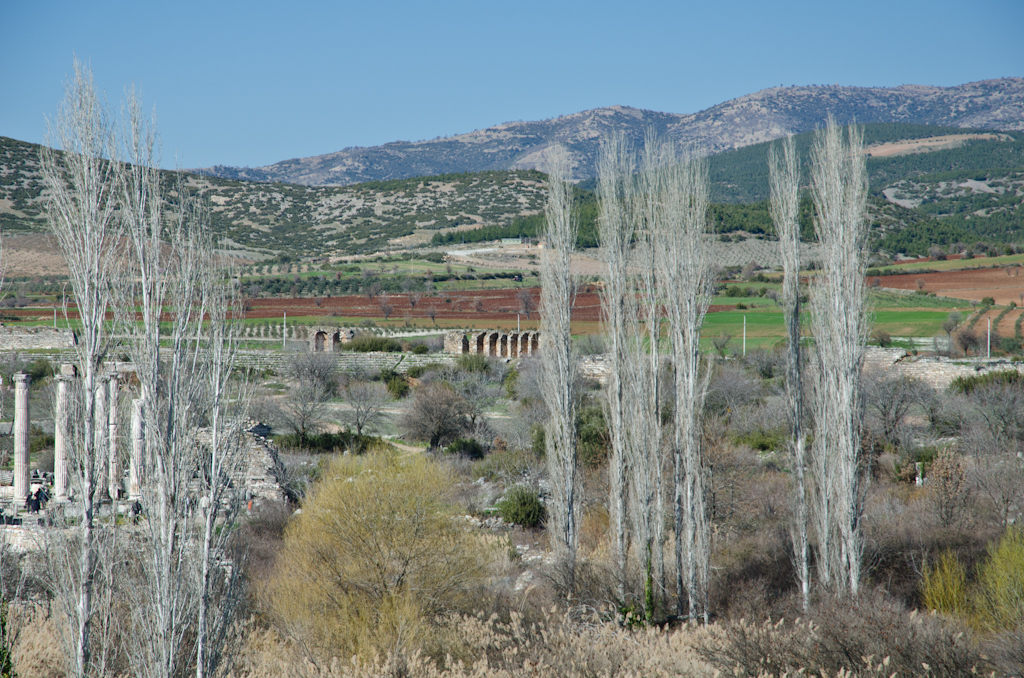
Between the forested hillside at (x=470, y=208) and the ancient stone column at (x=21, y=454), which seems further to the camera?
the forested hillside at (x=470, y=208)

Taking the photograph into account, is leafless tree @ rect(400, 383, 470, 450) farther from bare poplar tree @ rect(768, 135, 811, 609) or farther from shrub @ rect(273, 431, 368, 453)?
bare poplar tree @ rect(768, 135, 811, 609)

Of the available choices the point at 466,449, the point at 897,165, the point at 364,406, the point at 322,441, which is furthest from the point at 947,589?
the point at 897,165

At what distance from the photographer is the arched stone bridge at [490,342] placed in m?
45.0

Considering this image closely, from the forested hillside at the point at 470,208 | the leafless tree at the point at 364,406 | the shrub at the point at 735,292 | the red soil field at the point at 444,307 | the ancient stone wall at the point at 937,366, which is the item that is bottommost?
the leafless tree at the point at 364,406

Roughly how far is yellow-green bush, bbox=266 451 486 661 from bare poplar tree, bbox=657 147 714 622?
3578 mm

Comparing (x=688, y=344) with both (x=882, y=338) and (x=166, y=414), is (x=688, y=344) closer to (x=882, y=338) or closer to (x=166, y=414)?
(x=166, y=414)

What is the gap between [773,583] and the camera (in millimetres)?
13570

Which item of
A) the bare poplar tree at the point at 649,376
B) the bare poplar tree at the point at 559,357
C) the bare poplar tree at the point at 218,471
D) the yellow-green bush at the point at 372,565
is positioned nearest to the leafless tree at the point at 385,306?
the bare poplar tree at the point at 559,357

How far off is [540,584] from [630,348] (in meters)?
4.84

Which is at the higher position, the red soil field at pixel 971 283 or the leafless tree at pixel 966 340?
the red soil field at pixel 971 283

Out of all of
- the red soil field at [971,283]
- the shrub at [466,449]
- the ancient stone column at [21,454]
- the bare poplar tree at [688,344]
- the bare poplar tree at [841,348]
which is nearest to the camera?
the bare poplar tree at [841,348]

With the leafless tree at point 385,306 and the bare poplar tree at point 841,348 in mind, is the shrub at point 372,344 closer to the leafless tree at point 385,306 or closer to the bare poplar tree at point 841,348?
the leafless tree at point 385,306

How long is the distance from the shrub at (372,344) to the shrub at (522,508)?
2614cm

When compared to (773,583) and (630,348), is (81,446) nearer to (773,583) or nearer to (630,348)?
(630,348)
